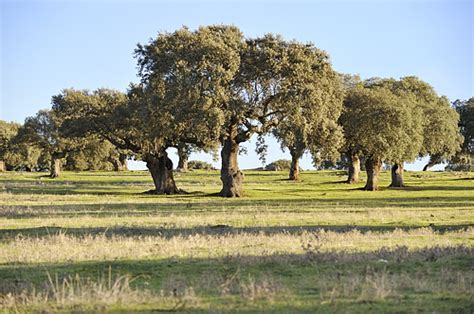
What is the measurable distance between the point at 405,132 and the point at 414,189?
7346 millimetres

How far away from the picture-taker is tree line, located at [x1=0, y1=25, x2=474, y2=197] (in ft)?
154

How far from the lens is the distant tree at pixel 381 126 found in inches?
2298

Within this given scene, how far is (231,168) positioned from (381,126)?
16.1 meters

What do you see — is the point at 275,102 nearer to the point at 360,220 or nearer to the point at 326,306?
the point at 360,220

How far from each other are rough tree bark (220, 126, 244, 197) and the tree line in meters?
0.08

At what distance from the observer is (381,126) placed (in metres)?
58.3

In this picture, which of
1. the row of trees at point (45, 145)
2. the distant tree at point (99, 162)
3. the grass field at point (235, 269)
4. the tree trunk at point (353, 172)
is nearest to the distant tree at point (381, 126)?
the tree trunk at point (353, 172)

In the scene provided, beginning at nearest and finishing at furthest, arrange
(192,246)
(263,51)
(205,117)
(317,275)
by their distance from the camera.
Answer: (317,275), (192,246), (205,117), (263,51)

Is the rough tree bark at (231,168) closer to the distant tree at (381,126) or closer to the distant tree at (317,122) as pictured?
the distant tree at (317,122)

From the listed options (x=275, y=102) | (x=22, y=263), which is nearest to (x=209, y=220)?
(x=22, y=263)

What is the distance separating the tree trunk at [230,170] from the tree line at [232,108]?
81mm

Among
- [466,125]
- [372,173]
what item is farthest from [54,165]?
[466,125]

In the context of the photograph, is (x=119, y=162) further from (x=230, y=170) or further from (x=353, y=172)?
(x=230, y=170)

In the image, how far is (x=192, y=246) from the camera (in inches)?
665
